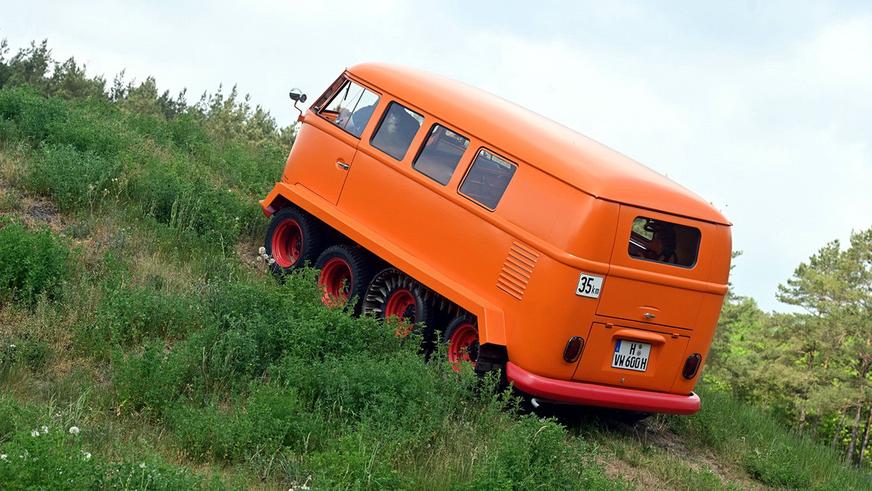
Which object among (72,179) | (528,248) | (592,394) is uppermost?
(528,248)

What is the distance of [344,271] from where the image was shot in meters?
11.7

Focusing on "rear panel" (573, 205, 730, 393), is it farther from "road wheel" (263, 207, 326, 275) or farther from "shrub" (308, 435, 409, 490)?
"road wheel" (263, 207, 326, 275)

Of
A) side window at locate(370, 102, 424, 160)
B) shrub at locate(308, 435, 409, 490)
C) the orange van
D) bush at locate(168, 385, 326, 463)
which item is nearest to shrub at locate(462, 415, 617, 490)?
shrub at locate(308, 435, 409, 490)

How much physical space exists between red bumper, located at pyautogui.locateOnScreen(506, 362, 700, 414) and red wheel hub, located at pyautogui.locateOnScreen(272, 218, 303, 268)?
12.7 ft

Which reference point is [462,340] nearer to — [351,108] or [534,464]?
[534,464]

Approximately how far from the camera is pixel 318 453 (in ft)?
24.0

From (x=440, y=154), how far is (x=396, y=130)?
2.48 feet

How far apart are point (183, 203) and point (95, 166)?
1.20 meters

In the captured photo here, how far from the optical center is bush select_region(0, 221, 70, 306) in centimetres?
982

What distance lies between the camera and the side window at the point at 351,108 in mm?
11531

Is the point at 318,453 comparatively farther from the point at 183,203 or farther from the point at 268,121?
the point at 268,121

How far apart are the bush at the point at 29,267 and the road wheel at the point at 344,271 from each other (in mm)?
2463

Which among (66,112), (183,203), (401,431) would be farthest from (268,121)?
(401,431)

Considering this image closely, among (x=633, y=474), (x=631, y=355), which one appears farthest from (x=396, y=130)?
(x=633, y=474)
